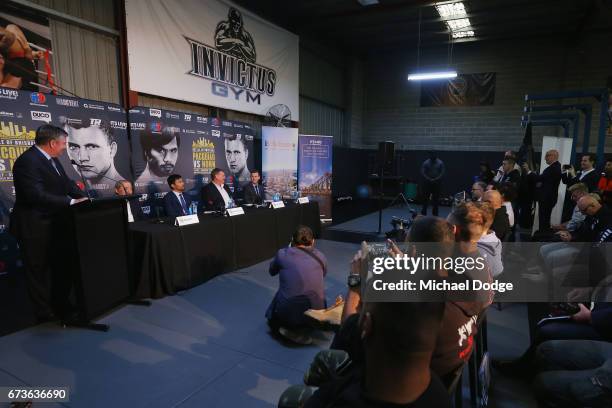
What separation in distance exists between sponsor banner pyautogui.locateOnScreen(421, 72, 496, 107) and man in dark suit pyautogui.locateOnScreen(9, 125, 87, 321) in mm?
9674

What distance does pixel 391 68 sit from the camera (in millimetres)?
10523

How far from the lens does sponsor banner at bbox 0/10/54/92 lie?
3484 millimetres

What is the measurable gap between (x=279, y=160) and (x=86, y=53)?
11.1 feet

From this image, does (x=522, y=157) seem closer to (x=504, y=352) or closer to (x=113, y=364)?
(x=504, y=352)

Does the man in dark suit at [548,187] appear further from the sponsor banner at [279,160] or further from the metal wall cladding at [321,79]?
the metal wall cladding at [321,79]

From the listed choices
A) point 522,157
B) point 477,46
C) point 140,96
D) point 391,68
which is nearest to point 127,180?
point 140,96

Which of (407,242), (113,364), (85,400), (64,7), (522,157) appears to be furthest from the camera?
(522,157)

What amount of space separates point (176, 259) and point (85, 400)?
1573mm

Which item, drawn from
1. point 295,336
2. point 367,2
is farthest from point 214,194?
point 367,2

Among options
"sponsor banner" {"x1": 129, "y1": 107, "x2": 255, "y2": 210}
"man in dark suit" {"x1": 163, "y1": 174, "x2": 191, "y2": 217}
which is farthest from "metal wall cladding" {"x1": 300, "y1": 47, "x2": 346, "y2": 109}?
"man in dark suit" {"x1": 163, "y1": 174, "x2": 191, "y2": 217}

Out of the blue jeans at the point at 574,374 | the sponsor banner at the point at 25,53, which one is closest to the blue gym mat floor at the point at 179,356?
the blue jeans at the point at 574,374

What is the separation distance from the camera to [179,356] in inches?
90.5

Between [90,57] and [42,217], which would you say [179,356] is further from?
[90,57]

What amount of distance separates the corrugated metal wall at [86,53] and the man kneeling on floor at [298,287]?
3.64 metres
